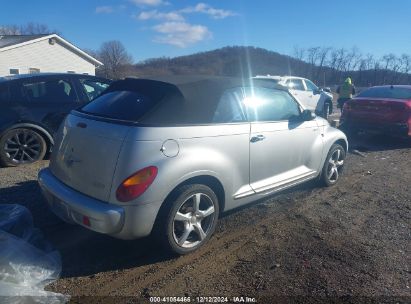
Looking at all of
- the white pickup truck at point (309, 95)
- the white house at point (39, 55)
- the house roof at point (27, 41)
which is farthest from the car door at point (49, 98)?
the house roof at point (27, 41)

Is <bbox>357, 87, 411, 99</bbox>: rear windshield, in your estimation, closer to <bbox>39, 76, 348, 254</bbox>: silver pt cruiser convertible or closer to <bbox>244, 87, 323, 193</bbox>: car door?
<bbox>244, 87, 323, 193</bbox>: car door

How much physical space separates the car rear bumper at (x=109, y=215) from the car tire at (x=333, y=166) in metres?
3.19

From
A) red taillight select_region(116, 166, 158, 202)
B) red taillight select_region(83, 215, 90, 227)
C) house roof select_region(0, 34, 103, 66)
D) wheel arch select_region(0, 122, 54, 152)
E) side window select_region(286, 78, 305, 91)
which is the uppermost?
house roof select_region(0, 34, 103, 66)

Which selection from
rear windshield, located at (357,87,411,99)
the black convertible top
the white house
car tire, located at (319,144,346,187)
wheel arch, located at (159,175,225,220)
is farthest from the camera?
the white house

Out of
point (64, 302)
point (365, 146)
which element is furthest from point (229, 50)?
point (64, 302)

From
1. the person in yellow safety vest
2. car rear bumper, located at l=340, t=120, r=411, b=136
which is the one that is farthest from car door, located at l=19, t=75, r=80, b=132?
the person in yellow safety vest

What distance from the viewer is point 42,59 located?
28.8 metres

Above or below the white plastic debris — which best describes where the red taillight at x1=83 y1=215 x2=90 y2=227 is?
above

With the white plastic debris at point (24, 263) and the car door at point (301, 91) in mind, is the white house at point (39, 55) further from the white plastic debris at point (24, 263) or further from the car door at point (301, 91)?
the white plastic debris at point (24, 263)

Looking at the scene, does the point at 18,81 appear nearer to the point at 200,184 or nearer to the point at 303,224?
the point at 200,184

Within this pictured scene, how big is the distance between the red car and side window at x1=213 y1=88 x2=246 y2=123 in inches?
245

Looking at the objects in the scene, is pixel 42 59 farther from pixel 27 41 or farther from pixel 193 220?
pixel 193 220

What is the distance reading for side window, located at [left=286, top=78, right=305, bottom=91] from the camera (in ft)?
50.7

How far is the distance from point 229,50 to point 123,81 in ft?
369
